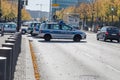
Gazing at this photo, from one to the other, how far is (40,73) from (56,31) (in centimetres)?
2632

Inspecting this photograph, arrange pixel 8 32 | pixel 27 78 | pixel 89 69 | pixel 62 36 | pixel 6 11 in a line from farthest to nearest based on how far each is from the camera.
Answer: pixel 6 11 < pixel 8 32 < pixel 62 36 < pixel 89 69 < pixel 27 78

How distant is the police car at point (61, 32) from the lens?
4047 cm

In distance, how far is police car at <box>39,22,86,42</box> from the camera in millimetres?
40469

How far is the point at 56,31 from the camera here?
133 ft

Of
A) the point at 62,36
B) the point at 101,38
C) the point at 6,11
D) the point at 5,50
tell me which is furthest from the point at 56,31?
the point at 6,11

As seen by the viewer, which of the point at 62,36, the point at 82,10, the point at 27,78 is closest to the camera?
the point at 27,78

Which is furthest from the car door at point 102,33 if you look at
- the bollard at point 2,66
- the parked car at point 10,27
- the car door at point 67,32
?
the bollard at point 2,66

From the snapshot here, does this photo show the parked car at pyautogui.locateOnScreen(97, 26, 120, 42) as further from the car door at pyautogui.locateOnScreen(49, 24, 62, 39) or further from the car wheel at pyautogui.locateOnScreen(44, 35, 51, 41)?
the car wheel at pyautogui.locateOnScreen(44, 35, 51, 41)

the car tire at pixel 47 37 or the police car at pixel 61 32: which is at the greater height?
the police car at pixel 61 32

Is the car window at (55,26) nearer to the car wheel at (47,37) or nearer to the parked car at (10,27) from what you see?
the car wheel at (47,37)

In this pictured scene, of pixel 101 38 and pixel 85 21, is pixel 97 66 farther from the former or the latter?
pixel 85 21

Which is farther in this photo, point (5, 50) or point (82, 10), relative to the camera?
point (82, 10)

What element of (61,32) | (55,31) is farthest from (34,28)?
(61,32)

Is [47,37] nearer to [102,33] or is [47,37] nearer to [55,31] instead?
[55,31]
